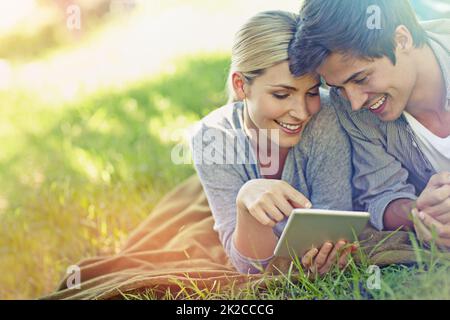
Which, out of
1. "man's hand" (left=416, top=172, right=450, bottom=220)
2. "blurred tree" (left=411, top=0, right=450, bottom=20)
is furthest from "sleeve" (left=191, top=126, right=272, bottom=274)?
"blurred tree" (left=411, top=0, right=450, bottom=20)

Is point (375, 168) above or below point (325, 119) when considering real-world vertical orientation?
below

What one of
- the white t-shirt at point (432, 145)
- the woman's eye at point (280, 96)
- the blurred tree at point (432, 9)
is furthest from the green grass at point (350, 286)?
the blurred tree at point (432, 9)

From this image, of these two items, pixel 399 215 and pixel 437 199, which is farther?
pixel 399 215

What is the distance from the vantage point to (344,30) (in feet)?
5.49

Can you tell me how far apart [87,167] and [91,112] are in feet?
1.33

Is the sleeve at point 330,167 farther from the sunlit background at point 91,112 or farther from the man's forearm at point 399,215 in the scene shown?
the sunlit background at point 91,112

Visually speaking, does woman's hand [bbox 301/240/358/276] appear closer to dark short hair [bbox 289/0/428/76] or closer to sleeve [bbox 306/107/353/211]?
sleeve [bbox 306/107/353/211]

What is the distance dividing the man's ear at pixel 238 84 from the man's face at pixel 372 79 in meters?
0.21

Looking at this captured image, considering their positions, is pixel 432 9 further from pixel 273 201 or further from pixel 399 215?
pixel 273 201

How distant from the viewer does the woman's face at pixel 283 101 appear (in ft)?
5.74

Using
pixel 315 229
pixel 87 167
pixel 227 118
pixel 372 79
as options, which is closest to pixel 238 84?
pixel 227 118

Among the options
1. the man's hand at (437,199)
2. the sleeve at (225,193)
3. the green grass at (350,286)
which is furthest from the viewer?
the sleeve at (225,193)

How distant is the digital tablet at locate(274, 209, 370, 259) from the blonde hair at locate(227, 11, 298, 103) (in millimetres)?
398
